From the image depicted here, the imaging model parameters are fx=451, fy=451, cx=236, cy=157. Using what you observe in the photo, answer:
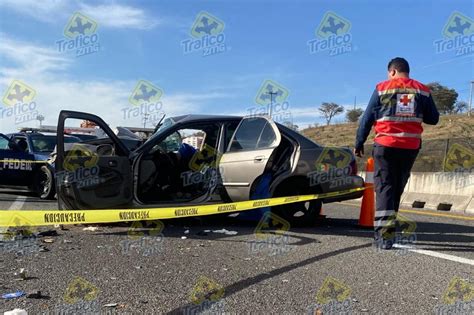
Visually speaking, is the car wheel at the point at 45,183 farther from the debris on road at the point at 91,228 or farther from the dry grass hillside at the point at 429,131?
the dry grass hillside at the point at 429,131

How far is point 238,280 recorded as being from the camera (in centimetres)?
387

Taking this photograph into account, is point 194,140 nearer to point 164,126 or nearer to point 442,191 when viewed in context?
point 164,126

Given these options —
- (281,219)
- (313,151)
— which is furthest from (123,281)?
(313,151)

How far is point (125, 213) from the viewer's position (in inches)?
213

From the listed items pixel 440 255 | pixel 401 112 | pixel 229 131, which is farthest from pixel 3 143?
pixel 440 255

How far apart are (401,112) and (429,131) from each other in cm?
3921

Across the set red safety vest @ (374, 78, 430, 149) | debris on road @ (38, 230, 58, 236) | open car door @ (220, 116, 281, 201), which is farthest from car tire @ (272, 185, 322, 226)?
debris on road @ (38, 230, 58, 236)

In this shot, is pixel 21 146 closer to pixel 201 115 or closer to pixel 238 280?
pixel 201 115

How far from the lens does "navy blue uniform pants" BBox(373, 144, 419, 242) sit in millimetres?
5152

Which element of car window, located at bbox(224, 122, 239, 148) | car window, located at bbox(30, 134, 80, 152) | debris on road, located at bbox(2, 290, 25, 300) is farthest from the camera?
car window, located at bbox(30, 134, 80, 152)

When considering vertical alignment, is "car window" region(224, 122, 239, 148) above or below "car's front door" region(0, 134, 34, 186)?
above

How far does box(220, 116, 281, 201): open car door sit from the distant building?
772 millimetres

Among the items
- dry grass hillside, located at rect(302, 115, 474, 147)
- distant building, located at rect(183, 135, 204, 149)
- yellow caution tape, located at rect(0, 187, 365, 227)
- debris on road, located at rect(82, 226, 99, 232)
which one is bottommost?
debris on road, located at rect(82, 226, 99, 232)

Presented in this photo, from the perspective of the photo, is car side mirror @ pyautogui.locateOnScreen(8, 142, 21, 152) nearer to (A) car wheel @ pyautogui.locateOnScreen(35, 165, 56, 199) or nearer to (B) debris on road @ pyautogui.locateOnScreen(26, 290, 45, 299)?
(A) car wheel @ pyautogui.locateOnScreen(35, 165, 56, 199)
